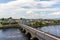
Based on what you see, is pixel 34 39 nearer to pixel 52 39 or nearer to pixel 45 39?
pixel 45 39

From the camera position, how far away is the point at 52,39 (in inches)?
1410

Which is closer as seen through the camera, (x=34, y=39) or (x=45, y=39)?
(x=45, y=39)

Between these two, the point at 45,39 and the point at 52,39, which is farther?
the point at 45,39

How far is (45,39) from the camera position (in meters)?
39.7

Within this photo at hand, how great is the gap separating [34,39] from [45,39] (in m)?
18.5

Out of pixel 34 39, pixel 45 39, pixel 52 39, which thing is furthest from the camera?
pixel 34 39

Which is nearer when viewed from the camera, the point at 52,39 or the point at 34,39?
the point at 52,39

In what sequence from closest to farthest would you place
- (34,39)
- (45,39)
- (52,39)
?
1. (52,39)
2. (45,39)
3. (34,39)

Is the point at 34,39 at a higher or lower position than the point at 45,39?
lower

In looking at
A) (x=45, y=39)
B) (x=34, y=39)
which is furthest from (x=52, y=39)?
(x=34, y=39)

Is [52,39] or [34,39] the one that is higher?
[52,39]

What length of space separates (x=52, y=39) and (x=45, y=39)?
13.5 feet

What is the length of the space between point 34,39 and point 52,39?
22.6m
